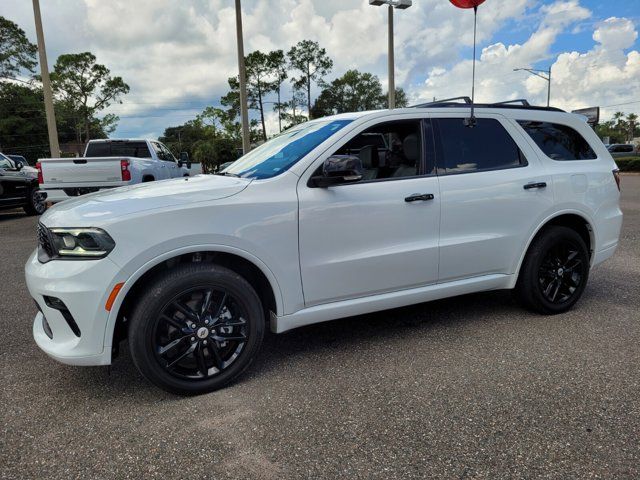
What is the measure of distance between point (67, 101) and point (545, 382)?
54974mm

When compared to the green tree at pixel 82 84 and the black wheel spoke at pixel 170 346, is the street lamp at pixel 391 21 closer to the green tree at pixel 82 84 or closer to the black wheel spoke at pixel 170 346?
the black wheel spoke at pixel 170 346

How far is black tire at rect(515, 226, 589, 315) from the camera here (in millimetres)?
4066

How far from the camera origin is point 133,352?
2.74 meters

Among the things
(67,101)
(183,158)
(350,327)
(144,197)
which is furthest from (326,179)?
(67,101)

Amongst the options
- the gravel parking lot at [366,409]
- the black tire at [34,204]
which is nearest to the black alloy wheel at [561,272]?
the gravel parking lot at [366,409]

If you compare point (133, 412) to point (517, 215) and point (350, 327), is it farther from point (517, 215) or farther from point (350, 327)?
point (517, 215)

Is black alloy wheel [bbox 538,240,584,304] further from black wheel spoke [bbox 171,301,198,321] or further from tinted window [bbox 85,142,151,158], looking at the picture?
tinted window [bbox 85,142,151,158]

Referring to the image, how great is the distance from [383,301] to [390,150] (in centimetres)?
122

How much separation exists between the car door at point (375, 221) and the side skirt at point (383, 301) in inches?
2.0

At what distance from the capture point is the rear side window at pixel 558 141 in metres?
4.16

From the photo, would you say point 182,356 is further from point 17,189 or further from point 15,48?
point 15,48

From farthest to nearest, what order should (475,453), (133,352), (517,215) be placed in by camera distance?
(517,215), (133,352), (475,453)

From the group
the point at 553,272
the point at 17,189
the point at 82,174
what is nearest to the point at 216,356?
the point at 553,272

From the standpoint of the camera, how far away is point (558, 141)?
4.29 metres
